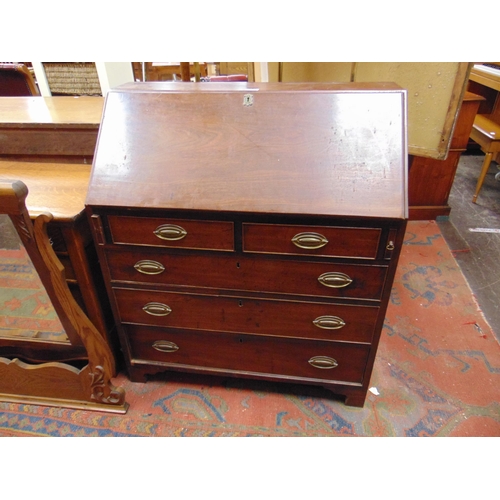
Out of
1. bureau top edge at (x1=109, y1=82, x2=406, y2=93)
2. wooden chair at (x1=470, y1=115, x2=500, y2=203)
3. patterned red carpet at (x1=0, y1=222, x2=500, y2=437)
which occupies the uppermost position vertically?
bureau top edge at (x1=109, y1=82, x2=406, y2=93)

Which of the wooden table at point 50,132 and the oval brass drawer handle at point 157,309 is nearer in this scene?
the oval brass drawer handle at point 157,309

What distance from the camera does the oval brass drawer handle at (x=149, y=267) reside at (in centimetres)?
124

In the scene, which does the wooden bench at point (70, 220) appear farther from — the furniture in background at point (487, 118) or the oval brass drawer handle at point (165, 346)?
the furniture in background at point (487, 118)

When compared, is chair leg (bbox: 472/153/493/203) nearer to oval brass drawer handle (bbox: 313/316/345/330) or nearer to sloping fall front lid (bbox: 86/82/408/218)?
sloping fall front lid (bbox: 86/82/408/218)

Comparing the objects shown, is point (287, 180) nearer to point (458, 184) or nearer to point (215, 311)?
point (215, 311)

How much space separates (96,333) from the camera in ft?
4.48

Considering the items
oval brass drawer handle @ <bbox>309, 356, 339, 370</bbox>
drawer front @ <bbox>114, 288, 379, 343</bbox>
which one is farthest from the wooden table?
oval brass drawer handle @ <bbox>309, 356, 339, 370</bbox>

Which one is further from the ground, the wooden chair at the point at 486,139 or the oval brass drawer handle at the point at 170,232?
the oval brass drawer handle at the point at 170,232

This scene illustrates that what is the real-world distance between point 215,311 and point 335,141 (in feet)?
2.44

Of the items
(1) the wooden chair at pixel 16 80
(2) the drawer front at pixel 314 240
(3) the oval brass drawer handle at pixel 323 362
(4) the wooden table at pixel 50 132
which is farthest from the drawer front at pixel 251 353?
(1) the wooden chair at pixel 16 80

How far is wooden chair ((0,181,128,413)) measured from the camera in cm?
129

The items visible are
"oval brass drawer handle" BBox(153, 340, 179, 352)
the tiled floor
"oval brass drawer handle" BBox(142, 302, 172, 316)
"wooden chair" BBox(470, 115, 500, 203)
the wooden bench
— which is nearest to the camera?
the wooden bench

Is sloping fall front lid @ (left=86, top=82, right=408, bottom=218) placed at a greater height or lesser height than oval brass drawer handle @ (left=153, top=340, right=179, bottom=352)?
greater

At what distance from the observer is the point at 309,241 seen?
1082 mm
